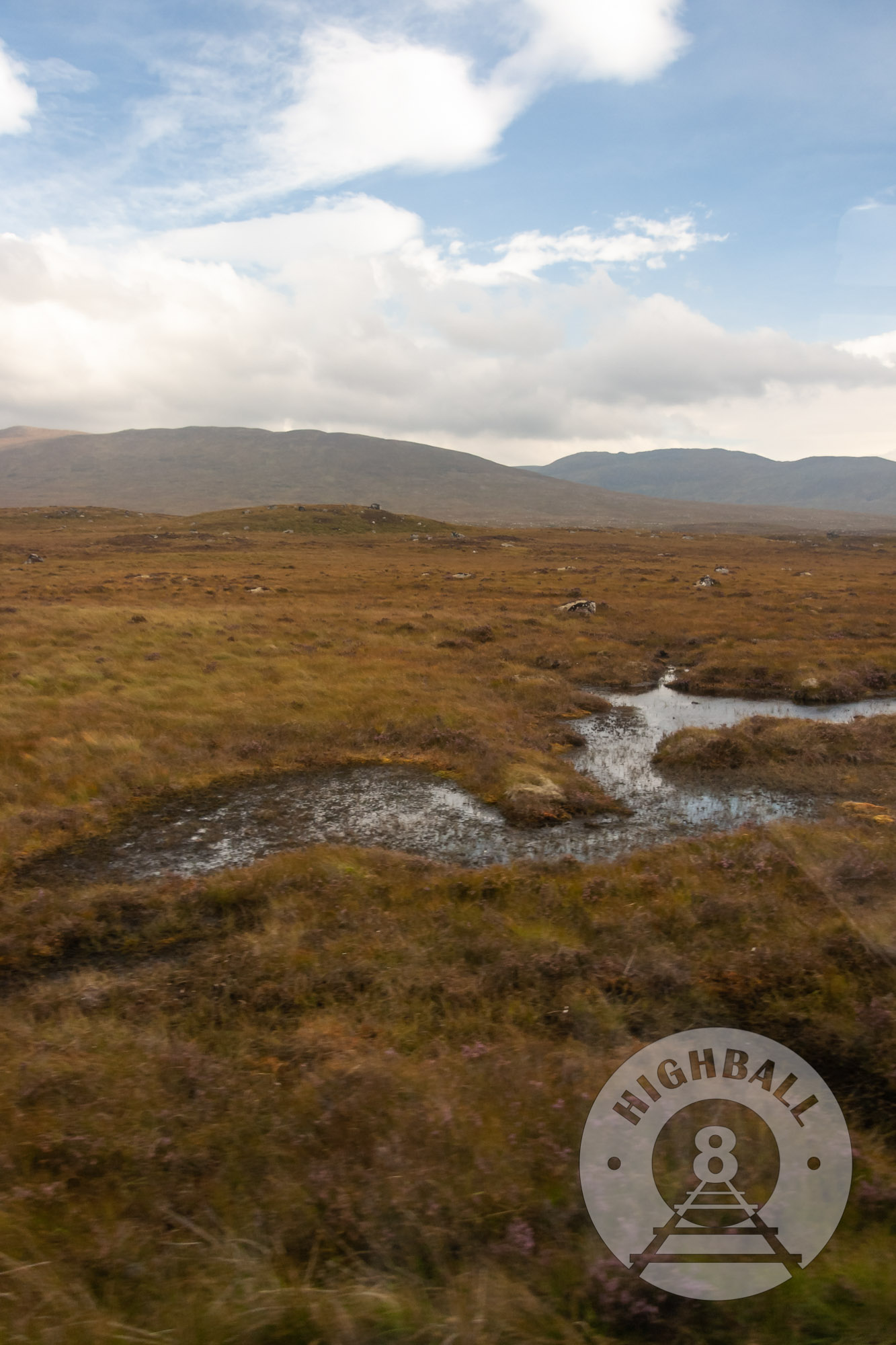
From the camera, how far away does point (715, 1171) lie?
4.86 metres

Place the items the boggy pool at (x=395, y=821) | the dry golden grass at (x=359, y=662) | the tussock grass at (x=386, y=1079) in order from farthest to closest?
the dry golden grass at (x=359, y=662) → the boggy pool at (x=395, y=821) → the tussock grass at (x=386, y=1079)

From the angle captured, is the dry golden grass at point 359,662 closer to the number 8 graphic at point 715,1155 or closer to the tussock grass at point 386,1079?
the tussock grass at point 386,1079

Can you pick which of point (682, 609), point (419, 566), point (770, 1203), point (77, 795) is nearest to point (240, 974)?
point (770, 1203)

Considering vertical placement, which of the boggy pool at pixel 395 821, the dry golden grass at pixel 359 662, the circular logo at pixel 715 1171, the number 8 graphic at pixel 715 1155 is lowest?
the boggy pool at pixel 395 821

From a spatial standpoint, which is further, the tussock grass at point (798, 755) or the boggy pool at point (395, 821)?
the tussock grass at point (798, 755)

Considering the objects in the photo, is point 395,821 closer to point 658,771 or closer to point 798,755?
point 658,771

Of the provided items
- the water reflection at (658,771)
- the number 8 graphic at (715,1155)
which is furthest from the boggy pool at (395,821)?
the number 8 graphic at (715,1155)

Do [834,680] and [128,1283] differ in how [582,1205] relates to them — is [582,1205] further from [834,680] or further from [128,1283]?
[834,680]

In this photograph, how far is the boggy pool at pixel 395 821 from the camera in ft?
45.1

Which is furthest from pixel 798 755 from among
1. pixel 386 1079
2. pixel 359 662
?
pixel 359 662

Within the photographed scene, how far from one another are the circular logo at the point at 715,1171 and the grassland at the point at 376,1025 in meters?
0.15

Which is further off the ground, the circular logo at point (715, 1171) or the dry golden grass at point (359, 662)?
the dry golden grass at point (359, 662)

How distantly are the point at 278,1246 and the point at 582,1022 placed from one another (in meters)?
4.27

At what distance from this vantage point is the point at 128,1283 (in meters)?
4.21
